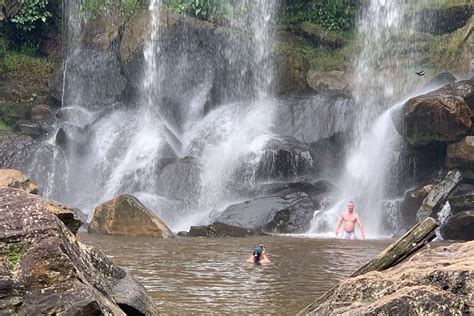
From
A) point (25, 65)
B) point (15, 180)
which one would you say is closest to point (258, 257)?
point (15, 180)

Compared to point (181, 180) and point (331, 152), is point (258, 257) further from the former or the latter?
point (331, 152)

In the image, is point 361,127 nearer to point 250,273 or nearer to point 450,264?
point 250,273

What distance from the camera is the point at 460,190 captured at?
16.8 metres

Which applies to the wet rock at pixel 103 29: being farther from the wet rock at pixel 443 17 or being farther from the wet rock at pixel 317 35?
the wet rock at pixel 443 17

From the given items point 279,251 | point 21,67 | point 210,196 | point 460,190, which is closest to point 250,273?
point 279,251

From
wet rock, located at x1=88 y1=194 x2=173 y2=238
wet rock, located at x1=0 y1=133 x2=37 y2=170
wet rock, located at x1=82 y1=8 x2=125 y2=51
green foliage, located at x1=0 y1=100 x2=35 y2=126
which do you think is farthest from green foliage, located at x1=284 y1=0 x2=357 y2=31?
wet rock, located at x1=88 y1=194 x2=173 y2=238

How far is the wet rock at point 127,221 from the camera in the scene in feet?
50.6

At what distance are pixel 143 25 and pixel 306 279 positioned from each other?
18932 millimetres

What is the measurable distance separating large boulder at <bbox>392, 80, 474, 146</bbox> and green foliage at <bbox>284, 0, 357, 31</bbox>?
8.88m

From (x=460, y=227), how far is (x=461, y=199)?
1566 millimetres

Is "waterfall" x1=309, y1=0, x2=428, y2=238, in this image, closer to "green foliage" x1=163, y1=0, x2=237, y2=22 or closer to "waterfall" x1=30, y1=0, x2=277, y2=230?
"waterfall" x1=30, y1=0, x2=277, y2=230

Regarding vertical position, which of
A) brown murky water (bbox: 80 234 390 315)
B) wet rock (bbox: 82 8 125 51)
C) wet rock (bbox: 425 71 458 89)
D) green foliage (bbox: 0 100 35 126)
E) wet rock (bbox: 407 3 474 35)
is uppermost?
wet rock (bbox: 407 3 474 35)

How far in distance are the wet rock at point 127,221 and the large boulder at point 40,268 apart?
34.1 feet

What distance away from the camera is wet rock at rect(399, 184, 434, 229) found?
17.1m
